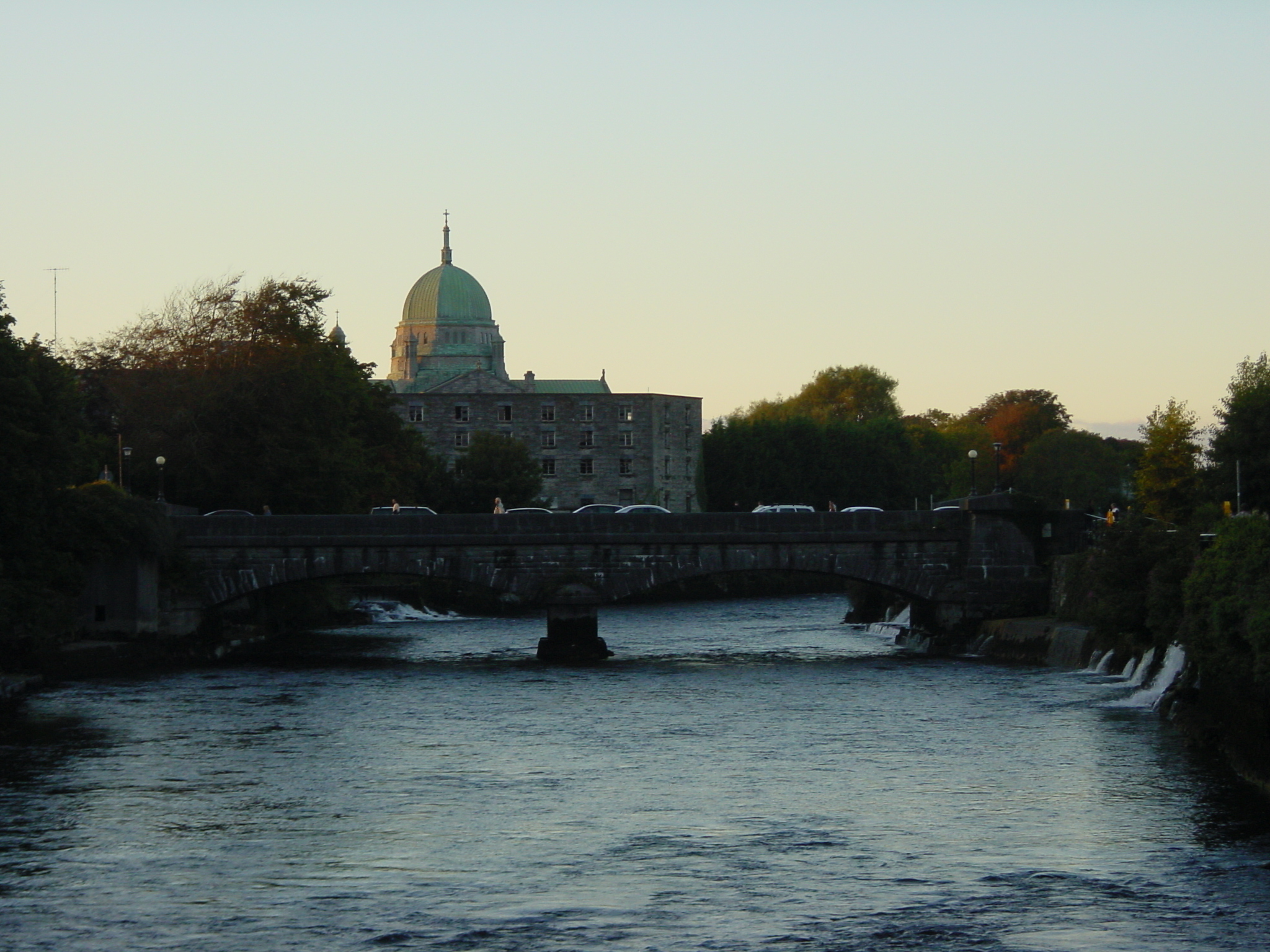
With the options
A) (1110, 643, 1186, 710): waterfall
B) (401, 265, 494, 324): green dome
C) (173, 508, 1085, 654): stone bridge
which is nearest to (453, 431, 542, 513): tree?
(173, 508, 1085, 654): stone bridge

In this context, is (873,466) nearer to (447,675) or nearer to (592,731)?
(447,675)

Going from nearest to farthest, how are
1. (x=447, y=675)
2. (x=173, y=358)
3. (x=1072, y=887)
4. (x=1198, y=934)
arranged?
(x=1198, y=934)
(x=1072, y=887)
(x=447, y=675)
(x=173, y=358)

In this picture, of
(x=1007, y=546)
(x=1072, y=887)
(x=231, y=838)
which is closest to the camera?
(x=1072, y=887)

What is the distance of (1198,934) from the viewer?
70.1ft

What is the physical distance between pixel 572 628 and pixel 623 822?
3153cm

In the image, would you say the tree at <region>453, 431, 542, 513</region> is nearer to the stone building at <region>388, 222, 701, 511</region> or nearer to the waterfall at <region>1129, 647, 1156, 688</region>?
the stone building at <region>388, 222, 701, 511</region>

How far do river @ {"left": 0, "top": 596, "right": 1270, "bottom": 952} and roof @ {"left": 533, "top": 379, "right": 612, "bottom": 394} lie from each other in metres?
127

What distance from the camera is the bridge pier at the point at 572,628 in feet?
196

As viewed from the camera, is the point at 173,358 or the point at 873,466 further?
the point at 873,466

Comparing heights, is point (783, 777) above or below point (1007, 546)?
below

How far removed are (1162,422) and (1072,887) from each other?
67.4 m

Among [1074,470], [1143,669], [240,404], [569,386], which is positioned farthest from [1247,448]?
[569,386]

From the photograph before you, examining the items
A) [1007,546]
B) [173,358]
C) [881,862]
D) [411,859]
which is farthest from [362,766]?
[173,358]

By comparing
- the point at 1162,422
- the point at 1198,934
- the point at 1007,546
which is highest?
the point at 1162,422
